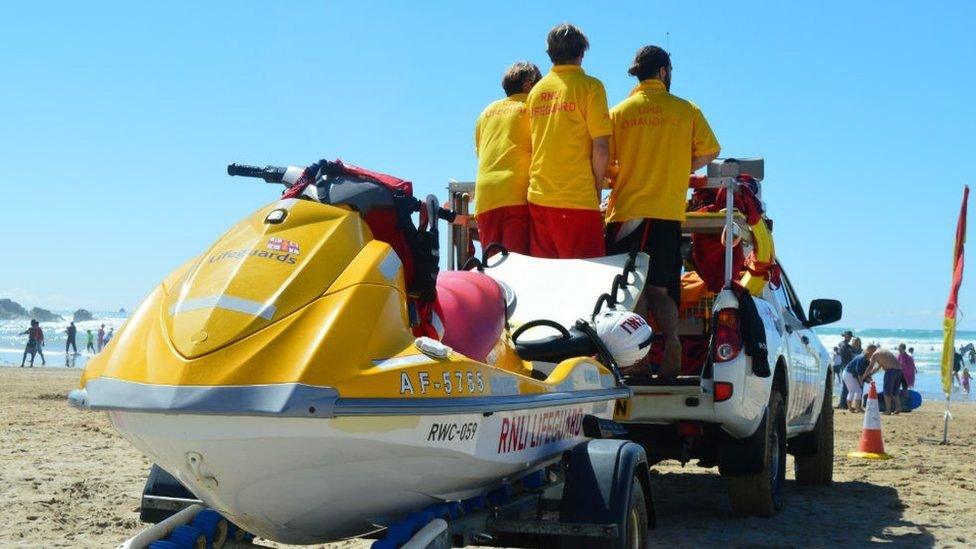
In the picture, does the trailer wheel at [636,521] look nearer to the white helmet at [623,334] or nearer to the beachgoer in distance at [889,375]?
the white helmet at [623,334]

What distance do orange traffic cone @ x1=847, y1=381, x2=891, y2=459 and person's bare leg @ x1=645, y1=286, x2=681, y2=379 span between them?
5162mm

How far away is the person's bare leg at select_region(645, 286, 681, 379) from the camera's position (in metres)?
6.84

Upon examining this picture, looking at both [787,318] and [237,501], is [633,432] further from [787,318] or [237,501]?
[237,501]

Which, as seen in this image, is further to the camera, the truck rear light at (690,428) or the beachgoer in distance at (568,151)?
the truck rear light at (690,428)

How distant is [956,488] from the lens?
9398 mm

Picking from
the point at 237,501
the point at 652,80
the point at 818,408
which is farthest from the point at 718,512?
the point at 237,501

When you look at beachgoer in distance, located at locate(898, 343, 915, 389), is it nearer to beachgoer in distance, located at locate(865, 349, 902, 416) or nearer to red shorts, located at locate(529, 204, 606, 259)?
beachgoer in distance, located at locate(865, 349, 902, 416)

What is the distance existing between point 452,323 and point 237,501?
134cm

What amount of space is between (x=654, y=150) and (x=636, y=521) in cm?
288

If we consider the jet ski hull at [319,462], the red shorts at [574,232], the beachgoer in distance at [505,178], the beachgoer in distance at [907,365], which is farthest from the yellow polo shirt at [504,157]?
the beachgoer in distance at [907,365]

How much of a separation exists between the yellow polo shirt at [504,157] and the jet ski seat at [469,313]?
204cm

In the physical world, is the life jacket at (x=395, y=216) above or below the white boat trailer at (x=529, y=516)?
above

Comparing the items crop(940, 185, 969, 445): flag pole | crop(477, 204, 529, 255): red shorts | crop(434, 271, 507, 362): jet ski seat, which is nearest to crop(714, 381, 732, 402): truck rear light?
crop(477, 204, 529, 255): red shorts

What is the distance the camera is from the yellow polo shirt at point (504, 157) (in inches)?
285
